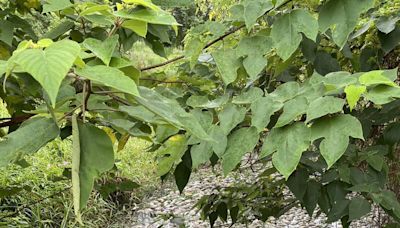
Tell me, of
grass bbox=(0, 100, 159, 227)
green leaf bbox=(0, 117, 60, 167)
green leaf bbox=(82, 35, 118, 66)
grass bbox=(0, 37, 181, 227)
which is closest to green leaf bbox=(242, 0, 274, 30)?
green leaf bbox=(82, 35, 118, 66)

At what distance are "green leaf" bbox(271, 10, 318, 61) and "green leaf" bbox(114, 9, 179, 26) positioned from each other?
0.87ft

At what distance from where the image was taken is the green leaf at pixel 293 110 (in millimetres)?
763

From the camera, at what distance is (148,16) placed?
67 cm

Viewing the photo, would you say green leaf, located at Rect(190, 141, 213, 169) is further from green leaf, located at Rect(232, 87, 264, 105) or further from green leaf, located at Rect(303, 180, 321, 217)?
green leaf, located at Rect(303, 180, 321, 217)

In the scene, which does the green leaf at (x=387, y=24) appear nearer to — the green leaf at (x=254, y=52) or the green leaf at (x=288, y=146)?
the green leaf at (x=254, y=52)

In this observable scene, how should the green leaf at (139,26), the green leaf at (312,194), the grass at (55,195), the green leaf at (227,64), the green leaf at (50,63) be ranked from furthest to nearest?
the grass at (55,195) < the green leaf at (312,194) < the green leaf at (227,64) < the green leaf at (139,26) < the green leaf at (50,63)

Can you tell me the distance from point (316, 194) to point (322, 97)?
0.53 m

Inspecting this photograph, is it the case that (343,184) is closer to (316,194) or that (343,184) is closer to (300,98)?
(316,194)

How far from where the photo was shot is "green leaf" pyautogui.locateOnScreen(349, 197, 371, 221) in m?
1.17

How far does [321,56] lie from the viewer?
3.96ft

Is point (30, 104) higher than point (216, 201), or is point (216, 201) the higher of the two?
point (30, 104)

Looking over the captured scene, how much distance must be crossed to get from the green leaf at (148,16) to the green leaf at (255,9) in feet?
0.87

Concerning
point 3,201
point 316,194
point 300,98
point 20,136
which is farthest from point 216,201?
point 3,201

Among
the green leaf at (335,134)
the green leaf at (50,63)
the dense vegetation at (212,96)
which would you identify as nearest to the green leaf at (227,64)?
the dense vegetation at (212,96)
